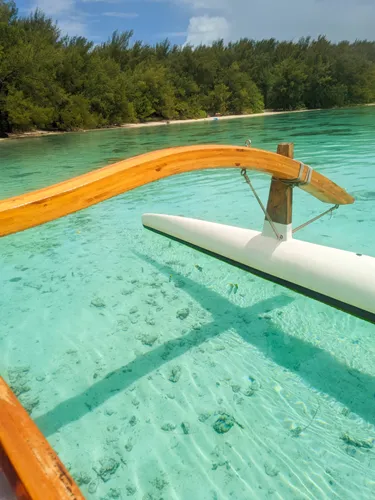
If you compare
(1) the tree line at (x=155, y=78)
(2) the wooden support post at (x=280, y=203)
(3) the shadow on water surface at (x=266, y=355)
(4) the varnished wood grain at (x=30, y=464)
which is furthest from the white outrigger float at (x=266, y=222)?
(1) the tree line at (x=155, y=78)

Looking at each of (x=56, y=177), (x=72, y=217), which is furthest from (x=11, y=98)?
(x=72, y=217)

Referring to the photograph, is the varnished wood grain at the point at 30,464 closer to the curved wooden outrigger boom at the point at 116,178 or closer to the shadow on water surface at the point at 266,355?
the curved wooden outrigger boom at the point at 116,178

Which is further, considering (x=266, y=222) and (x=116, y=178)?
(x=266, y=222)

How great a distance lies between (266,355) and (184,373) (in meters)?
0.61

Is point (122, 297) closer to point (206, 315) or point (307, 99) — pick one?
point (206, 315)

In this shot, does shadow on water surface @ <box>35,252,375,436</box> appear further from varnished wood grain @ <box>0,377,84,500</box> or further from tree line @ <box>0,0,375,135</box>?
tree line @ <box>0,0,375,135</box>

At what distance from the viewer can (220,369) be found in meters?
2.57

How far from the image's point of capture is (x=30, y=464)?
103 cm

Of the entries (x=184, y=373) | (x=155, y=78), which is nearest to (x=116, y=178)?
(x=184, y=373)

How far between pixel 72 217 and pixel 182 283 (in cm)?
348

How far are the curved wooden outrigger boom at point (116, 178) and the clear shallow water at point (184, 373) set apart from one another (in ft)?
4.41

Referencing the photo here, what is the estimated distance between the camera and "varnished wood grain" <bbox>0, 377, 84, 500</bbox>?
0.95 metres

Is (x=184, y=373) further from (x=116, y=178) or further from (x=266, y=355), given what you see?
(x=116, y=178)

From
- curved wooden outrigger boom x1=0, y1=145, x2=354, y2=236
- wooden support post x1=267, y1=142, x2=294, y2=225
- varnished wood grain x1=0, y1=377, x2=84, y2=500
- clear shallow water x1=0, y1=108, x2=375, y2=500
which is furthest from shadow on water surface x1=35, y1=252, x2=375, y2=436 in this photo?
curved wooden outrigger boom x1=0, y1=145, x2=354, y2=236
